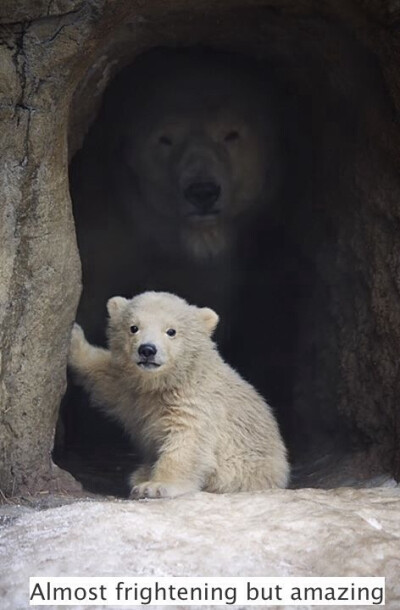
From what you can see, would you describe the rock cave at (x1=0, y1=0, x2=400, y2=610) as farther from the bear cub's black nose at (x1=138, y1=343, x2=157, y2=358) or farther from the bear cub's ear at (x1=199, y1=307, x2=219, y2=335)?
the bear cub's ear at (x1=199, y1=307, x2=219, y2=335)

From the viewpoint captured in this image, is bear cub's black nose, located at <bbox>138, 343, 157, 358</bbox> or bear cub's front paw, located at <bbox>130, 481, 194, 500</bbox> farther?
bear cub's black nose, located at <bbox>138, 343, 157, 358</bbox>

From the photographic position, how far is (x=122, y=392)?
13.1 ft

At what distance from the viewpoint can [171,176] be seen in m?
5.52

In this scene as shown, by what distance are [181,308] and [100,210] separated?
6.40 ft

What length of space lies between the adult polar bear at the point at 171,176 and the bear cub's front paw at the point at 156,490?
2.03m

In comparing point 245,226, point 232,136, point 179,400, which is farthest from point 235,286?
point 179,400

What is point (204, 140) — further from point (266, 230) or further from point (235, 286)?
point (235, 286)

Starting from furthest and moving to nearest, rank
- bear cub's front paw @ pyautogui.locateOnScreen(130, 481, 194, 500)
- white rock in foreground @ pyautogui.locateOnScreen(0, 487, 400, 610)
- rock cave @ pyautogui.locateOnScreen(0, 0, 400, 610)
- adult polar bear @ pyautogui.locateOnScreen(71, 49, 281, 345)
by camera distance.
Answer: adult polar bear @ pyautogui.locateOnScreen(71, 49, 281, 345) → bear cub's front paw @ pyautogui.locateOnScreen(130, 481, 194, 500) → rock cave @ pyautogui.locateOnScreen(0, 0, 400, 610) → white rock in foreground @ pyautogui.locateOnScreen(0, 487, 400, 610)

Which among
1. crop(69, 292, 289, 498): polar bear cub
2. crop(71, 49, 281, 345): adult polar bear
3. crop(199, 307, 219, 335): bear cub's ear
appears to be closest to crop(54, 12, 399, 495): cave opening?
crop(71, 49, 281, 345): adult polar bear

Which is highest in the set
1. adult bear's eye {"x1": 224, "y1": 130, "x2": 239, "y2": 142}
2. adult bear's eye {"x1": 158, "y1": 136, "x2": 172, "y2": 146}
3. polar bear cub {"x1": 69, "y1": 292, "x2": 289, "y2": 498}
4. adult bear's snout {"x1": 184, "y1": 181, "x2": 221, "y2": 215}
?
adult bear's eye {"x1": 224, "y1": 130, "x2": 239, "y2": 142}

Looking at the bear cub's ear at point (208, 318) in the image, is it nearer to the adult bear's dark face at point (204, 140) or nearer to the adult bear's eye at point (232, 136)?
the adult bear's dark face at point (204, 140)

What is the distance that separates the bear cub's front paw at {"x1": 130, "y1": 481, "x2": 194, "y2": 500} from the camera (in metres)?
3.43

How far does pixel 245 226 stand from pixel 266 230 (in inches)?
4.7

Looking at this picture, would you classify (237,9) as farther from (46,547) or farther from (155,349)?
(46,547)
